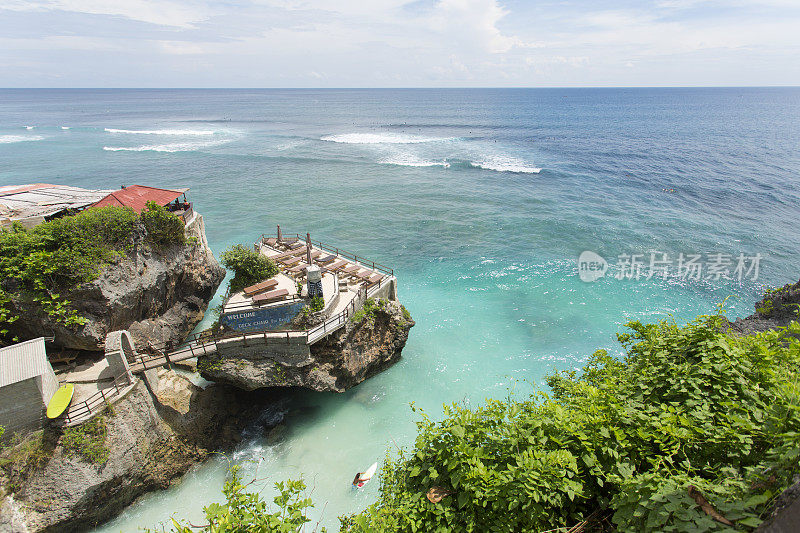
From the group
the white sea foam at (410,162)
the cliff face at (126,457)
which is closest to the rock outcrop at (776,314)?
the cliff face at (126,457)

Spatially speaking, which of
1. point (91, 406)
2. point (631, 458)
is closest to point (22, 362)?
point (91, 406)

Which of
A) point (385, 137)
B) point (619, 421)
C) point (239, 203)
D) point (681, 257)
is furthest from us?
point (385, 137)

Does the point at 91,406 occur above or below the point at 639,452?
below

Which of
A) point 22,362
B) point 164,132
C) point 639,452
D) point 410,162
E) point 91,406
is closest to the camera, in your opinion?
point 639,452

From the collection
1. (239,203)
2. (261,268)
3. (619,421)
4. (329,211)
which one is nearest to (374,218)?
(329,211)

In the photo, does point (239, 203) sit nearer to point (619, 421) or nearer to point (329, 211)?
point (329, 211)

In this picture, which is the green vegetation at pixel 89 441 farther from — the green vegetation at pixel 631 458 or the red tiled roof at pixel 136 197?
the red tiled roof at pixel 136 197

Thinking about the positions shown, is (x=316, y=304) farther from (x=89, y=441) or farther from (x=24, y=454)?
(x=24, y=454)
